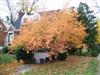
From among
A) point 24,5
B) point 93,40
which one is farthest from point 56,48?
point 24,5

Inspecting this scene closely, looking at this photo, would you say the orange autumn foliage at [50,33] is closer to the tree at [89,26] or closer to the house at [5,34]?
the tree at [89,26]

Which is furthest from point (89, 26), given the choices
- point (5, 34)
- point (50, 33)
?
point (5, 34)

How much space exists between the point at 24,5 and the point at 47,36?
30.0 meters

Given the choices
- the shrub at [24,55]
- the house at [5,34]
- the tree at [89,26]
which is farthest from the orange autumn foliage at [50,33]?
the house at [5,34]

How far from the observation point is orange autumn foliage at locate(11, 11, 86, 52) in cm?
2745

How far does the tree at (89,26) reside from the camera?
37812 mm

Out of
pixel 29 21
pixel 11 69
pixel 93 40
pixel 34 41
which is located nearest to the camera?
pixel 11 69

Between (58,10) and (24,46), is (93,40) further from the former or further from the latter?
(24,46)

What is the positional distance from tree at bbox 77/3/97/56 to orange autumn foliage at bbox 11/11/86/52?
857 centimetres

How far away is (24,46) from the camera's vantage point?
93.1 feet

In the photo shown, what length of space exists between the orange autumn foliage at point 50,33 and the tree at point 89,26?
857cm

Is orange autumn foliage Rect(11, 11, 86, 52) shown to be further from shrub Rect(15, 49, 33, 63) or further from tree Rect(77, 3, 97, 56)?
tree Rect(77, 3, 97, 56)

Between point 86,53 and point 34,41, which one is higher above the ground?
point 34,41

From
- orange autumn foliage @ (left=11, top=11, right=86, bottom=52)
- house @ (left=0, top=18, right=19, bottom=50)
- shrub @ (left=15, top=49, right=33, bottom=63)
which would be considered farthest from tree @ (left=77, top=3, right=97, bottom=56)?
house @ (left=0, top=18, right=19, bottom=50)
